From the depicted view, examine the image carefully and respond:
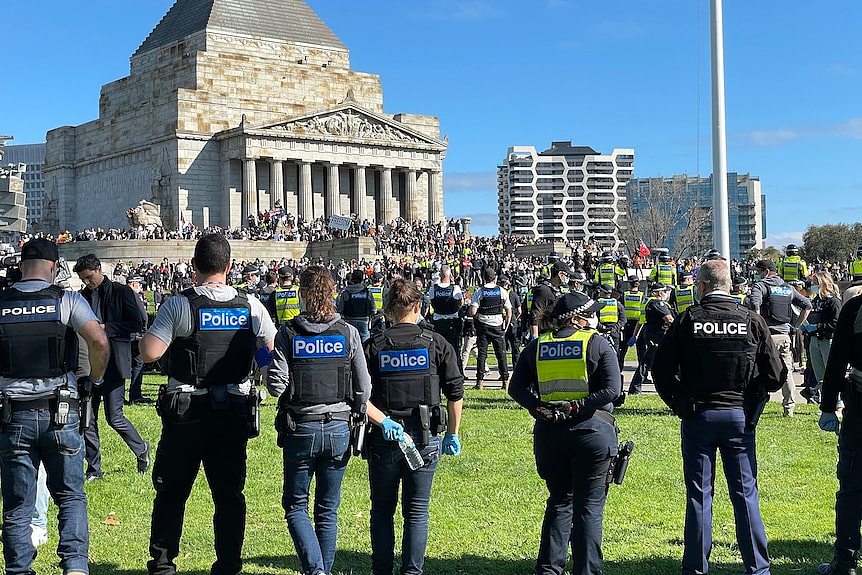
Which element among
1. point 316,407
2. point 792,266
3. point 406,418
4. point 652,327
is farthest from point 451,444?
point 792,266

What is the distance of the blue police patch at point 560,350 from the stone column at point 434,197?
225 feet

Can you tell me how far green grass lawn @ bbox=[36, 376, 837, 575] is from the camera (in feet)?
23.6

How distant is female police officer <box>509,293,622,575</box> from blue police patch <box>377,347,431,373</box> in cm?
62

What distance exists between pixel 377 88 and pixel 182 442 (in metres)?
71.7

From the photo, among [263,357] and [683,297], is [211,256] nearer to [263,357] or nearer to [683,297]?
→ [263,357]

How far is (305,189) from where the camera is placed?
227ft

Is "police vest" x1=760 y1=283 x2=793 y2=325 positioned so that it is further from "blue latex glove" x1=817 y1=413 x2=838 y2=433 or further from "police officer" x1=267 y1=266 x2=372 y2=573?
"police officer" x1=267 y1=266 x2=372 y2=573

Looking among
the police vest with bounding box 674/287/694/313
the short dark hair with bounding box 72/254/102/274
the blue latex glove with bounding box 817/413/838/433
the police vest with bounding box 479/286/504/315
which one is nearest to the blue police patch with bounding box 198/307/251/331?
the blue latex glove with bounding box 817/413/838/433

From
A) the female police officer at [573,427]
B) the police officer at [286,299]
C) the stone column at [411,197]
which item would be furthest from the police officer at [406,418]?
the stone column at [411,197]

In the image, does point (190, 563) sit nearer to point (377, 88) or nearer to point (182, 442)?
point (182, 442)

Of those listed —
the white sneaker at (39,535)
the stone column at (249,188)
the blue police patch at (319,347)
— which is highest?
the stone column at (249,188)

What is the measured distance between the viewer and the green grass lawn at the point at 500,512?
7207mm

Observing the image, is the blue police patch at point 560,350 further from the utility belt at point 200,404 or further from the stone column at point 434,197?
the stone column at point 434,197

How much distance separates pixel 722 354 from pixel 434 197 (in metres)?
69.5
